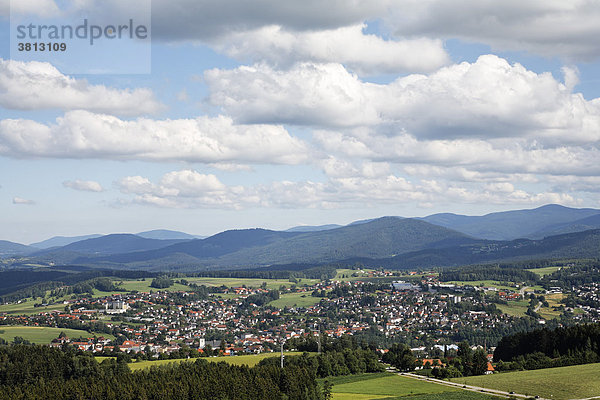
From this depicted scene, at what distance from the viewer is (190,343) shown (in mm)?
142125

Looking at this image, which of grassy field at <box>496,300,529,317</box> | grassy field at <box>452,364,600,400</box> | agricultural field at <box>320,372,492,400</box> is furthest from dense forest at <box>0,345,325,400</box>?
grassy field at <box>496,300,529,317</box>

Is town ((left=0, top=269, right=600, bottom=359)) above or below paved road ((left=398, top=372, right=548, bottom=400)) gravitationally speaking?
below

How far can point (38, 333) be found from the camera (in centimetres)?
13900

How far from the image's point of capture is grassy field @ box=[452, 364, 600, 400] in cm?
5472

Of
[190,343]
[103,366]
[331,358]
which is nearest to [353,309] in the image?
[190,343]

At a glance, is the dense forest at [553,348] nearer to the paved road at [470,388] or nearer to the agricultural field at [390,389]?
the paved road at [470,388]

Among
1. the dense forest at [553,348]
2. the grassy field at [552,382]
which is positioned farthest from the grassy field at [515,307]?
the grassy field at [552,382]

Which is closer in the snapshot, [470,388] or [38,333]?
[470,388]

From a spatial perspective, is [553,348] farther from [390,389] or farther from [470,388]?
[390,389]

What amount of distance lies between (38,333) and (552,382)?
378ft

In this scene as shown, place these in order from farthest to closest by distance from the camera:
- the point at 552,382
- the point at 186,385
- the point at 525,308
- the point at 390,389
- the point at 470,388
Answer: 1. the point at 525,308
2. the point at 390,389
3. the point at 470,388
4. the point at 186,385
5. the point at 552,382

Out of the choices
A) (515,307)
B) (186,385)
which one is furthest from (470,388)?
(515,307)

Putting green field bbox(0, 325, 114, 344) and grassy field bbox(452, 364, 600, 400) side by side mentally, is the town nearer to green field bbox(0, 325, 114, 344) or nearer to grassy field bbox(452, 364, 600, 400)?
green field bbox(0, 325, 114, 344)

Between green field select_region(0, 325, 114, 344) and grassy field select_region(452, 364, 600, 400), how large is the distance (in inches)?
3795
